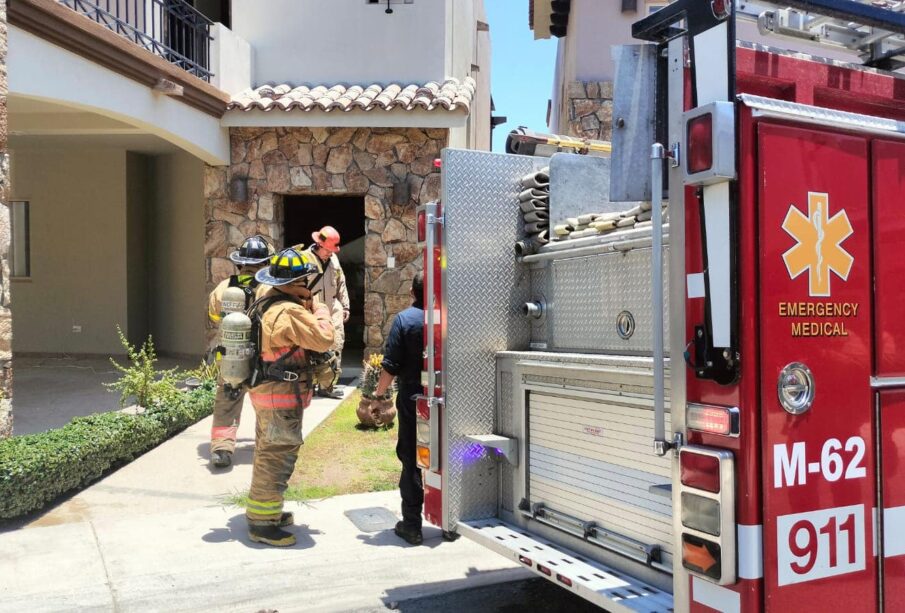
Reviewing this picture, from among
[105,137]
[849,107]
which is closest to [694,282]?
[849,107]

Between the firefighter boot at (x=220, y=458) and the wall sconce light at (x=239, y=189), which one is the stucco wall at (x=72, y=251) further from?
the firefighter boot at (x=220, y=458)

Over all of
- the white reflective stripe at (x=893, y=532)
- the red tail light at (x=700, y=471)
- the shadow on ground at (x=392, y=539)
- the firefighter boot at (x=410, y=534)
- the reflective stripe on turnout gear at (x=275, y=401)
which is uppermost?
the red tail light at (x=700, y=471)

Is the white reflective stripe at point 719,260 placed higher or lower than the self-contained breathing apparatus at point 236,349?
higher

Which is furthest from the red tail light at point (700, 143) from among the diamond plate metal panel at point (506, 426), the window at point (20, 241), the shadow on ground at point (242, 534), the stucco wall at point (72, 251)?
the window at point (20, 241)

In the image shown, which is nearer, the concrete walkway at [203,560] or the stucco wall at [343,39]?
the concrete walkway at [203,560]

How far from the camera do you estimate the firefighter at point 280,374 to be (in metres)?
5.02

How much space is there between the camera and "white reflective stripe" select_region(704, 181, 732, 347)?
2.55 m

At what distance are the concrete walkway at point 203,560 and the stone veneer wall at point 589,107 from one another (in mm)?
9756

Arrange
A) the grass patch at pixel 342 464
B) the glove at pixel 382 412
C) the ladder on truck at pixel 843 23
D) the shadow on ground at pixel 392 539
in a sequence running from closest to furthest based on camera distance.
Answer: the ladder on truck at pixel 843 23 → the shadow on ground at pixel 392 539 → the grass patch at pixel 342 464 → the glove at pixel 382 412

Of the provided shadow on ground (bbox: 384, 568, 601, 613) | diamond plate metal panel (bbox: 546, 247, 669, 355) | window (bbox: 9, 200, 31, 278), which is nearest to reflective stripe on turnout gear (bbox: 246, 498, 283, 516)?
shadow on ground (bbox: 384, 568, 601, 613)

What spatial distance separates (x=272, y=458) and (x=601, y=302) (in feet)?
8.02

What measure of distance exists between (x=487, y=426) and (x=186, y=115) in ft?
23.3

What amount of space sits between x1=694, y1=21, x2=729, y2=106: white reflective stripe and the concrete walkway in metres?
3.15

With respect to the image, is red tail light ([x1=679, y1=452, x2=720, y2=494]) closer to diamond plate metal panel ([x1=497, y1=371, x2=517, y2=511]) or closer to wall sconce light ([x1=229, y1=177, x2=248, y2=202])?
diamond plate metal panel ([x1=497, y1=371, x2=517, y2=511])
